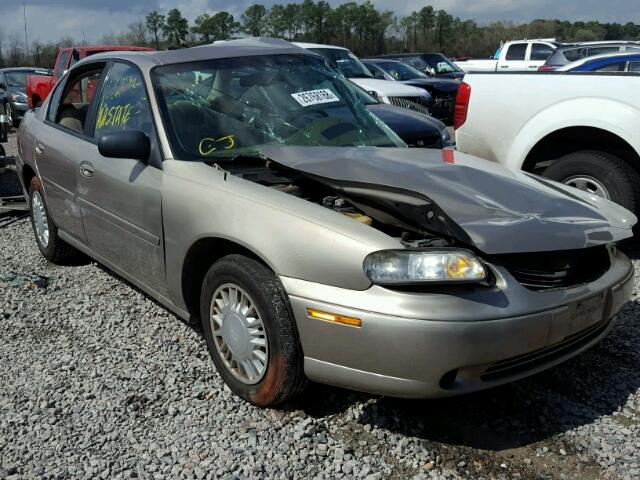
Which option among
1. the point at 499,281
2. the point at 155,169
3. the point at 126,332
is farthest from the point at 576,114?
the point at 126,332

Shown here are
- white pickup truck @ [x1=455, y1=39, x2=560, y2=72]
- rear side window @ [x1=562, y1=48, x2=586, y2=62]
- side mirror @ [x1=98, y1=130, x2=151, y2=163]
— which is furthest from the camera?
white pickup truck @ [x1=455, y1=39, x2=560, y2=72]

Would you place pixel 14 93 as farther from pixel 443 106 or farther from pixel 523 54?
pixel 523 54

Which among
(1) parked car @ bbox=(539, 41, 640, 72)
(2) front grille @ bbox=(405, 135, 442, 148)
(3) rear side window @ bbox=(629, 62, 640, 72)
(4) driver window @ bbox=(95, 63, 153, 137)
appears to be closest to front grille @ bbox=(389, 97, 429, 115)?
(3) rear side window @ bbox=(629, 62, 640, 72)

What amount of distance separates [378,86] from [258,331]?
9494mm

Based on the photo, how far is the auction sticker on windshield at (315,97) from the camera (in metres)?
3.97

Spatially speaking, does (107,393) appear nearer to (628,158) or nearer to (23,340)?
(23,340)

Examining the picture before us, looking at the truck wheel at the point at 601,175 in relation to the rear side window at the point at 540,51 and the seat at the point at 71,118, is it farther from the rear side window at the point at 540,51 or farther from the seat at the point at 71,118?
the rear side window at the point at 540,51

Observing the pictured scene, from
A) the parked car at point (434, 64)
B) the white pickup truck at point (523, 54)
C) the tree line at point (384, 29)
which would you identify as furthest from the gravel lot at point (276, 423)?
the tree line at point (384, 29)

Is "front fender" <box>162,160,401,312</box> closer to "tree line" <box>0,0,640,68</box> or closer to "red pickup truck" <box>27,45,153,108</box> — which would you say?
"red pickup truck" <box>27,45,153,108</box>

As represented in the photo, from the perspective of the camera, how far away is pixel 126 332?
13.0 ft

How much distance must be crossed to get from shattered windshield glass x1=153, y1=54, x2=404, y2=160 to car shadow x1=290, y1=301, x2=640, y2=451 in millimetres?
1438

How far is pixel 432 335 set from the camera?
7.89ft

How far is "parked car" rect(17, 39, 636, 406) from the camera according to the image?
249 cm

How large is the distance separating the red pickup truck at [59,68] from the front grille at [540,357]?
11.3 meters
